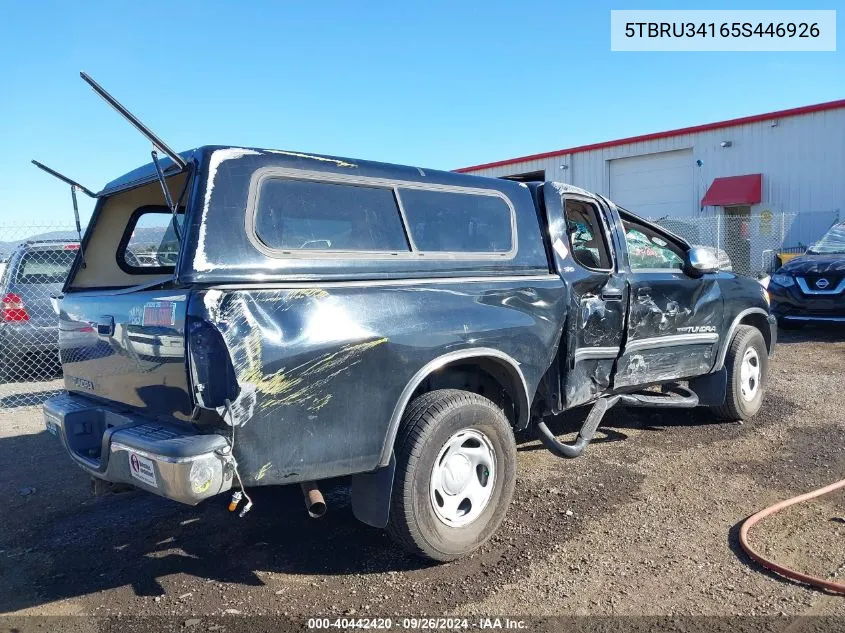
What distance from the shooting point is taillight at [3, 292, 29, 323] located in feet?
25.7

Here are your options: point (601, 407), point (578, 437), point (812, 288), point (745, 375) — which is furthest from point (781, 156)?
point (578, 437)

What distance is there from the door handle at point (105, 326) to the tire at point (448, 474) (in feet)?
4.89

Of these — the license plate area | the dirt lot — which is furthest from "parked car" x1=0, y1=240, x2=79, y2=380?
the license plate area

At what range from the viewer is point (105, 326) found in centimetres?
339

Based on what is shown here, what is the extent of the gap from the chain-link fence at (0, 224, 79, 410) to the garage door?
19865 mm

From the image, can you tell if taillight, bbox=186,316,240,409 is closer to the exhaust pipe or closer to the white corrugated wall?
the exhaust pipe

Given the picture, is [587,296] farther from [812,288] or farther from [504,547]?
[812,288]

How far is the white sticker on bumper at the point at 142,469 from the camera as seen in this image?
2785 mm

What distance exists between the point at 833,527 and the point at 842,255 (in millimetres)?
8881

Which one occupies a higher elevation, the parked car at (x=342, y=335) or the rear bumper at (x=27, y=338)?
the parked car at (x=342, y=335)

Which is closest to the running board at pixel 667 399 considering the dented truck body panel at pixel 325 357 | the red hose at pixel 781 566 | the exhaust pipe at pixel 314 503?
the red hose at pixel 781 566

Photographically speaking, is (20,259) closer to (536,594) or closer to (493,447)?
(493,447)

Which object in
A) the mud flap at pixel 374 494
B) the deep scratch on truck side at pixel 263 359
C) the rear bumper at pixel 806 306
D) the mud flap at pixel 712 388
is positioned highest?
the deep scratch on truck side at pixel 263 359

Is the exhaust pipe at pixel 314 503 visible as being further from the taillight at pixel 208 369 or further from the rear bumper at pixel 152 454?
the taillight at pixel 208 369
